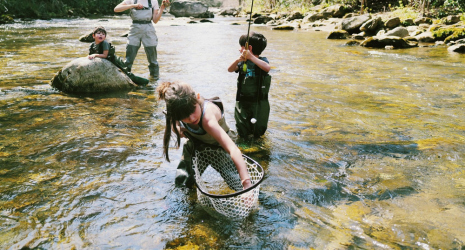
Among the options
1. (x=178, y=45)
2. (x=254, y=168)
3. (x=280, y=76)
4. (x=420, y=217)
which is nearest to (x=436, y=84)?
(x=280, y=76)

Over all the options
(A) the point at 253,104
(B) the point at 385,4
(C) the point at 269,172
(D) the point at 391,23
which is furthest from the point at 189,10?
(C) the point at 269,172

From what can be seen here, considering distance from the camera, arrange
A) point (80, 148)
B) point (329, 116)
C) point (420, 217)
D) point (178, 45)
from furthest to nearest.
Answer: point (178, 45)
point (329, 116)
point (80, 148)
point (420, 217)

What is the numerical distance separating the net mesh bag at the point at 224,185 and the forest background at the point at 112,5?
19142mm

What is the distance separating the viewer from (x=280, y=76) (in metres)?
9.13

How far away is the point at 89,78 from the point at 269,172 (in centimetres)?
472

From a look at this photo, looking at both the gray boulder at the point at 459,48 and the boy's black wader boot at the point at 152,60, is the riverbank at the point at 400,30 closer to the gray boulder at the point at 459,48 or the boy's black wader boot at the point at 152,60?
the gray boulder at the point at 459,48

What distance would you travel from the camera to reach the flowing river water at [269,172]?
9.20 ft

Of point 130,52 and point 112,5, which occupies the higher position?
point 112,5

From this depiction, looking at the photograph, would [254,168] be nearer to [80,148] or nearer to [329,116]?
[80,148]

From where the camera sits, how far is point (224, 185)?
3662mm

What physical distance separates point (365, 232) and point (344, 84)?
19.4ft

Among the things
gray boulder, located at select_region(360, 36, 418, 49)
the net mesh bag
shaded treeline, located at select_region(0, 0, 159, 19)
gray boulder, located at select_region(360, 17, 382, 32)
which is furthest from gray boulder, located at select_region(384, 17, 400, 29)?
shaded treeline, located at select_region(0, 0, 159, 19)

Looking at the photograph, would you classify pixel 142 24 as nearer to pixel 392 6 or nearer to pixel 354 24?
pixel 354 24

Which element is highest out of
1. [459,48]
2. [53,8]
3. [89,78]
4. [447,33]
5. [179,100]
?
[53,8]
